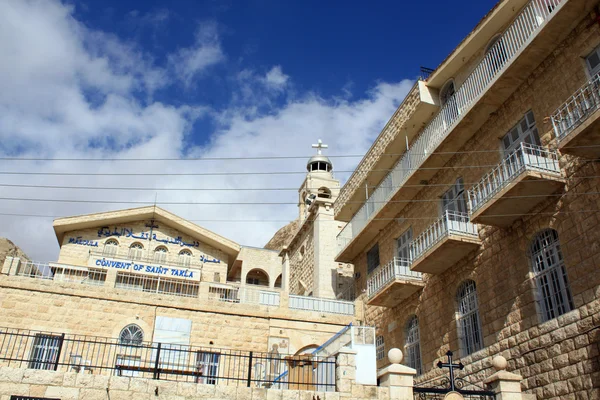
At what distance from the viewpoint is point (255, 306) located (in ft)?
62.8

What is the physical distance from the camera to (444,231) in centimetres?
1349

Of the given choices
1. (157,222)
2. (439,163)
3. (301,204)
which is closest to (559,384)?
(439,163)

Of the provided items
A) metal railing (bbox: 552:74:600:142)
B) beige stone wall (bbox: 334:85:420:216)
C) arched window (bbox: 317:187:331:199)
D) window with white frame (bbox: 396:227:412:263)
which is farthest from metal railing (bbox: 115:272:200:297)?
metal railing (bbox: 552:74:600:142)

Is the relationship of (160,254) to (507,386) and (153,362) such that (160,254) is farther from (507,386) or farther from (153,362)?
(507,386)

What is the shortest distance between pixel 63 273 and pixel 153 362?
8318 millimetres

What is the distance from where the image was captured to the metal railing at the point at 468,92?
11781mm

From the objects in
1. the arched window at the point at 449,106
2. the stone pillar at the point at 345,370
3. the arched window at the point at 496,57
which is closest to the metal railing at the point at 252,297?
the arched window at the point at 449,106

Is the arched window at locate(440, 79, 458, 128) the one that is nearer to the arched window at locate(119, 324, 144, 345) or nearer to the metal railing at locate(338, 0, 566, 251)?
the metal railing at locate(338, 0, 566, 251)

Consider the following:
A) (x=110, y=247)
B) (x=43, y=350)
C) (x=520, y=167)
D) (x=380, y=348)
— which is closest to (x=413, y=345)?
(x=380, y=348)

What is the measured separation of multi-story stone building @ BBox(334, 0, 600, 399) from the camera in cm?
1010

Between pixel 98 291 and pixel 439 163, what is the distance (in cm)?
1196

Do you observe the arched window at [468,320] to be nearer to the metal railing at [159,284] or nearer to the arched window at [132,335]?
the arched window at [132,335]

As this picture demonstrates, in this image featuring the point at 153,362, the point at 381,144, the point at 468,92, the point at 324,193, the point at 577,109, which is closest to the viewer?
the point at 577,109

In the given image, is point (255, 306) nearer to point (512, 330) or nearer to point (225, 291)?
point (225, 291)
